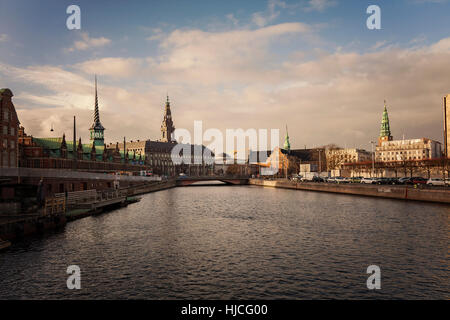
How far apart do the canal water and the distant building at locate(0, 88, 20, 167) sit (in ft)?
114

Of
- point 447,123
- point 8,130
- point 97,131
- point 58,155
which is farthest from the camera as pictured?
point 97,131

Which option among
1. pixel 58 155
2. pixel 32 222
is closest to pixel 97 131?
pixel 58 155

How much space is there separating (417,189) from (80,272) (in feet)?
207

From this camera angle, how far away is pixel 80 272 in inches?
926

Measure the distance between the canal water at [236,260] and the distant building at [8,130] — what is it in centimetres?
3470

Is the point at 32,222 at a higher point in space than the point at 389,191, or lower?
higher

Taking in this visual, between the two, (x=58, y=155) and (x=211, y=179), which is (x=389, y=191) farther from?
(x=211, y=179)

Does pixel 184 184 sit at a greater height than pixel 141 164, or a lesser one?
lesser

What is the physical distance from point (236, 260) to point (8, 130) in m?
62.2

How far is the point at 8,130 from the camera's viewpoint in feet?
223

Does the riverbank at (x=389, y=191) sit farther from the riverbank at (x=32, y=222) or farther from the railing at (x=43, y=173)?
the railing at (x=43, y=173)

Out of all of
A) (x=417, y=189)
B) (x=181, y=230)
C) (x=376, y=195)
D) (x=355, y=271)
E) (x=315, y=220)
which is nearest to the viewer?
(x=355, y=271)
